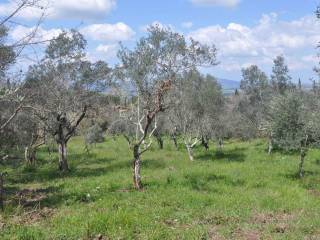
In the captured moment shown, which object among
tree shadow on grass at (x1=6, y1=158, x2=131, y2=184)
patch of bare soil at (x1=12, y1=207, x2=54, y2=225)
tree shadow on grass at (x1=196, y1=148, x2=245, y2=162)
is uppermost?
patch of bare soil at (x1=12, y1=207, x2=54, y2=225)

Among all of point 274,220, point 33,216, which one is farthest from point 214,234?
point 33,216

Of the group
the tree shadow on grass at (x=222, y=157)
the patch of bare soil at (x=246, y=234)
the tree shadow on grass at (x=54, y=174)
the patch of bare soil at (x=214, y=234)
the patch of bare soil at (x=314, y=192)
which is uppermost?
the patch of bare soil at (x=214, y=234)

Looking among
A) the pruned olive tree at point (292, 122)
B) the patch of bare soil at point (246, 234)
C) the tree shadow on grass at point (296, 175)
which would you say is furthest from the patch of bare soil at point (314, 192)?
the patch of bare soil at point (246, 234)

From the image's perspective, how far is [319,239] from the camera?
533 inches

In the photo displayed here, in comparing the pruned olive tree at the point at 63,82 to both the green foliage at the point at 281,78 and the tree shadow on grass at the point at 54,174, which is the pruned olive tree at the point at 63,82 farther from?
the green foliage at the point at 281,78

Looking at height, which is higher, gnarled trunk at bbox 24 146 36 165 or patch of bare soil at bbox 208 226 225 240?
gnarled trunk at bbox 24 146 36 165

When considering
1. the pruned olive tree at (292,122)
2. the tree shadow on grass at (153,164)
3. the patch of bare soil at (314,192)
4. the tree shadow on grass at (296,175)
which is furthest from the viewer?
the tree shadow on grass at (153,164)

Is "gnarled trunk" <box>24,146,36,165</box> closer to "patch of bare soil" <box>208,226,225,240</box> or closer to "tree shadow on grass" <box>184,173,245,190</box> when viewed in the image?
"tree shadow on grass" <box>184,173,245,190</box>

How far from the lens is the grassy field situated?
1416 cm

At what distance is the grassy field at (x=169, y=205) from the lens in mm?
14164

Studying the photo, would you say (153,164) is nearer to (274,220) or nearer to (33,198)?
(33,198)

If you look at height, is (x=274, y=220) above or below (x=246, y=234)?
below

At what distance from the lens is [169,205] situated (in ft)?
61.6

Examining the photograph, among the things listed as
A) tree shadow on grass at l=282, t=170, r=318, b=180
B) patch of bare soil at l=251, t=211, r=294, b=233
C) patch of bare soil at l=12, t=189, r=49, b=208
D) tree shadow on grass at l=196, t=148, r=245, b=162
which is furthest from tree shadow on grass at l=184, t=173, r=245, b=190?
tree shadow on grass at l=196, t=148, r=245, b=162
